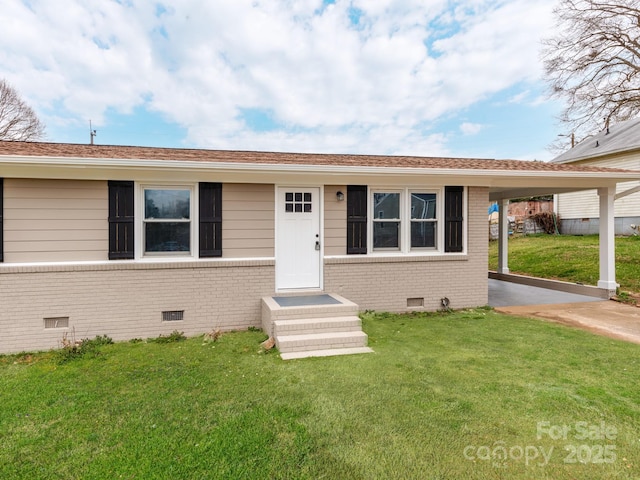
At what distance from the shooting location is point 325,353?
4.46m

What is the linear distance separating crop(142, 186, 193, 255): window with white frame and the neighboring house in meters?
14.4

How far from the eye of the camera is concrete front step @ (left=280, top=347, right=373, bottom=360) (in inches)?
171

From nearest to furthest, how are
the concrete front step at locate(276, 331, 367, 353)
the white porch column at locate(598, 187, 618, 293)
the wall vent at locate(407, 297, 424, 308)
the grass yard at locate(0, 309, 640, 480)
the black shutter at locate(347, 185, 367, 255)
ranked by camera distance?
the grass yard at locate(0, 309, 640, 480)
the concrete front step at locate(276, 331, 367, 353)
the black shutter at locate(347, 185, 367, 255)
the wall vent at locate(407, 297, 424, 308)
the white porch column at locate(598, 187, 618, 293)

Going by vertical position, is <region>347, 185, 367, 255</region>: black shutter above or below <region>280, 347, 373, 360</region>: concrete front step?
above

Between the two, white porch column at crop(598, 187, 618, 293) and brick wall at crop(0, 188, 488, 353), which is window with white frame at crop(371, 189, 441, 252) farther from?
white porch column at crop(598, 187, 618, 293)

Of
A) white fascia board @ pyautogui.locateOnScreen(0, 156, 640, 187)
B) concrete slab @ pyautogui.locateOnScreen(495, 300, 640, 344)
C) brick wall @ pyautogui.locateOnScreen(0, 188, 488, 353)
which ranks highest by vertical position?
white fascia board @ pyautogui.locateOnScreen(0, 156, 640, 187)

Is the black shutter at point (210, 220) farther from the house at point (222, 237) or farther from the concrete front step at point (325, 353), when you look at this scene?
the concrete front step at point (325, 353)

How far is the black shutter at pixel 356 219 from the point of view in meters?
6.19

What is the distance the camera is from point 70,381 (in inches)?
147

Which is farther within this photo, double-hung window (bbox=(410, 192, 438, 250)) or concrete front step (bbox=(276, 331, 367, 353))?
double-hung window (bbox=(410, 192, 438, 250))

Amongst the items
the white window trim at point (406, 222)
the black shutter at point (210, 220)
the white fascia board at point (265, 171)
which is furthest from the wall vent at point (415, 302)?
the black shutter at point (210, 220)

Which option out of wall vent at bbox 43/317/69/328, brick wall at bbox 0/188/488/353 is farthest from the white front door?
wall vent at bbox 43/317/69/328

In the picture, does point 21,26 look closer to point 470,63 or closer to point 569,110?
point 470,63

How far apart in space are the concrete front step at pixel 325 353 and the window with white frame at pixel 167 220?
2457 millimetres
